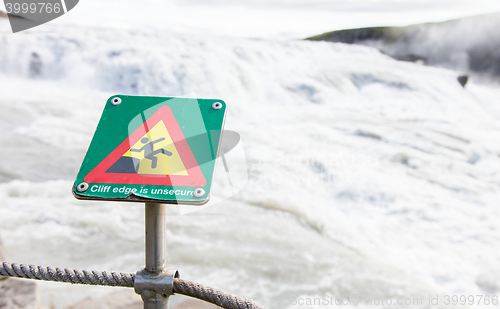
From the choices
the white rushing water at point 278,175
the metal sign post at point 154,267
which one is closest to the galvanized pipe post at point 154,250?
the metal sign post at point 154,267

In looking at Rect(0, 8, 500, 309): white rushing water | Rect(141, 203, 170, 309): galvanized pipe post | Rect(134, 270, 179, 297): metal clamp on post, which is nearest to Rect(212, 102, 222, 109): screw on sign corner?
Rect(141, 203, 170, 309): galvanized pipe post

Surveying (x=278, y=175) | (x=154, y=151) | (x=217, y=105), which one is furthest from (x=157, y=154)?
(x=278, y=175)

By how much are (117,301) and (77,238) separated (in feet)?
4.00

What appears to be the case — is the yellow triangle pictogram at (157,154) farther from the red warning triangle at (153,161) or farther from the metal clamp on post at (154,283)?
the metal clamp on post at (154,283)

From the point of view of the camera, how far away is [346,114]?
25.1ft

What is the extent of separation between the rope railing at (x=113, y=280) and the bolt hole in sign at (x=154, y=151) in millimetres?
164

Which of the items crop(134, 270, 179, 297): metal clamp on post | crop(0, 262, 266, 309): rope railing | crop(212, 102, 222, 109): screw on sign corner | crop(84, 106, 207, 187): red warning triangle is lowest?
crop(0, 262, 266, 309): rope railing

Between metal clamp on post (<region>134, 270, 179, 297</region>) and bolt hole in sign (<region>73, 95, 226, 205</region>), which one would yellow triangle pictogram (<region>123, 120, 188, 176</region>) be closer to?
bolt hole in sign (<region>73, 95, 226, 205</region>)

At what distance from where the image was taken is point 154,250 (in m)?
0.70

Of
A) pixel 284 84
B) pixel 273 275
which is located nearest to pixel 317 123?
pixel 284 84

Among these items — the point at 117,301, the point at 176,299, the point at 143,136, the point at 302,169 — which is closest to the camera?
the point at 143,136

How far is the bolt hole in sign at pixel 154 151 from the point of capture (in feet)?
2.22

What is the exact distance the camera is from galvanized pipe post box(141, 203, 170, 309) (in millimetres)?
691

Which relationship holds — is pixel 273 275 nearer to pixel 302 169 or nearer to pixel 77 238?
pixel 77 238
